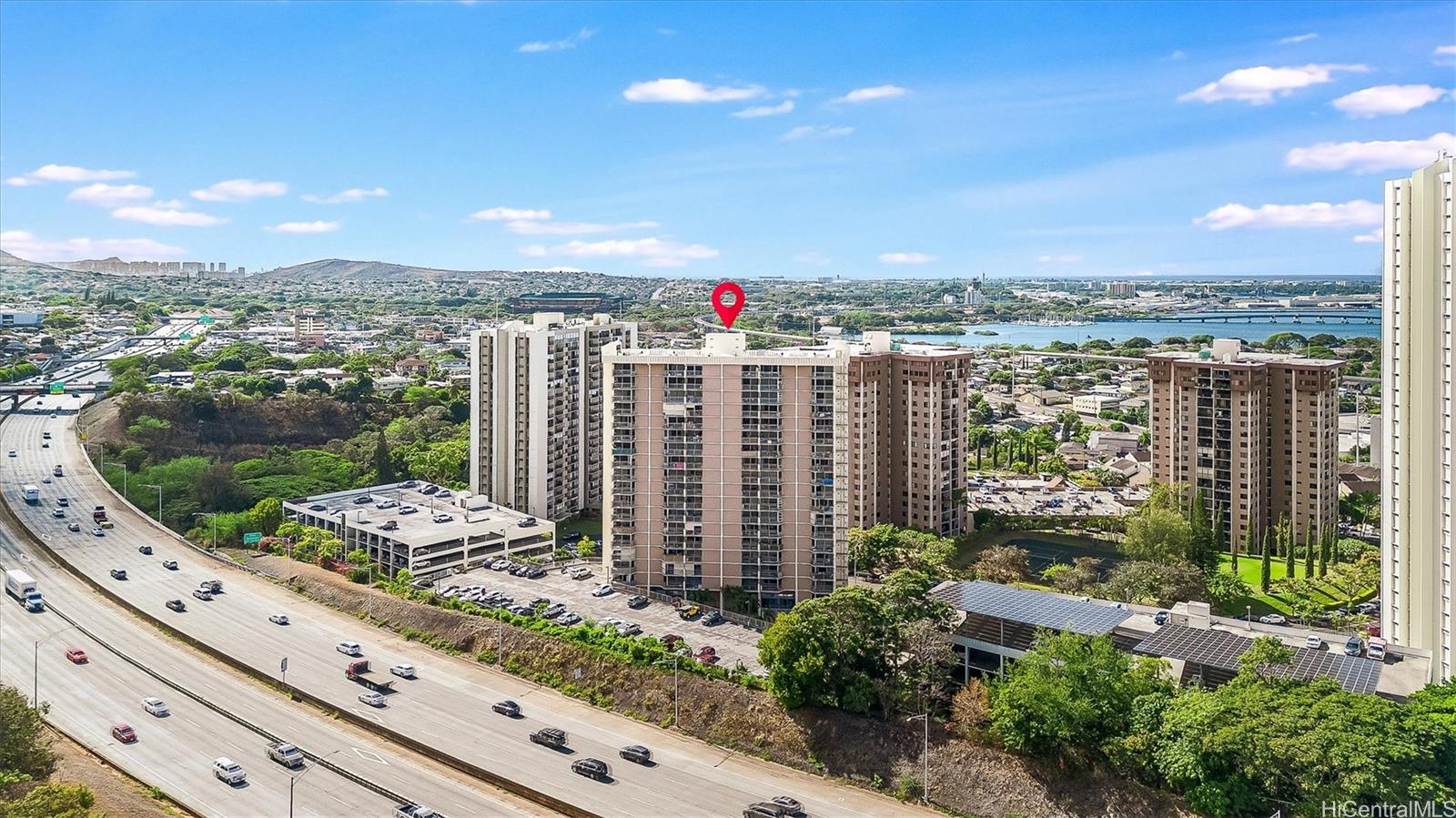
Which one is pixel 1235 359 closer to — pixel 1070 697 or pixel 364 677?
pixel 1070 697

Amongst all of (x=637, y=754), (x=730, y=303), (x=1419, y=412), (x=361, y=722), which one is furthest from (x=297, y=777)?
(x=1419, y=412)

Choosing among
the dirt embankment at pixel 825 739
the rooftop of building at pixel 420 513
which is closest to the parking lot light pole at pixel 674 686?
the dirt embankment at pixel 825 739

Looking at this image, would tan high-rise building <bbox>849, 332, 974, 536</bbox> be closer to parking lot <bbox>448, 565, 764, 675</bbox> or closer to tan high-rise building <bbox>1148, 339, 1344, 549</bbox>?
tan high-rise building <bbox>1148, 339, 1344, 549</bbox>

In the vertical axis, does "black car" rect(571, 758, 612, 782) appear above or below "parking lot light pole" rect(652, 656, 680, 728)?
below

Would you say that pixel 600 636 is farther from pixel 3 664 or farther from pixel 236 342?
pixel 236 342

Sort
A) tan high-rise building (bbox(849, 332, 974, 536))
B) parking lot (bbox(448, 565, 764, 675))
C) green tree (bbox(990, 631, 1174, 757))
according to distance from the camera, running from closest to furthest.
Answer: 1. green tree (bbox(990, 631, 1174, 757))
2. parking lot (bbox(448, 565, 764, 675))
3. tan high-rise building (bbox(849, 332, 974, 536))

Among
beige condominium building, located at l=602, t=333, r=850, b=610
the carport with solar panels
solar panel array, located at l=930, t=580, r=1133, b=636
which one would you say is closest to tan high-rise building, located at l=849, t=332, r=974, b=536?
beige condominium building, located at l=602, t=333, r=850, b=610

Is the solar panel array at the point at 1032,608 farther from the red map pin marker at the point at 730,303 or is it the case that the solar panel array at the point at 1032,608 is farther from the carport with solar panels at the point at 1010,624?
the red map pin marker at the point at 730,303
